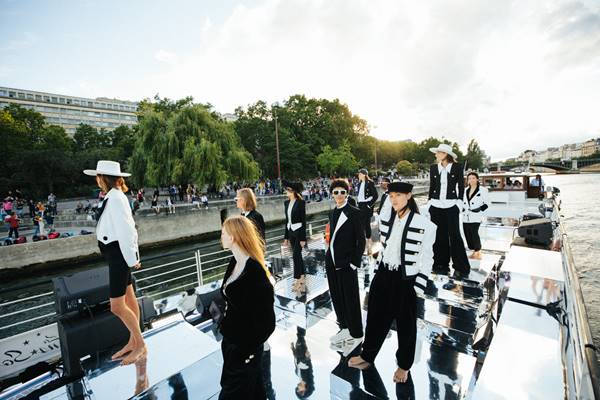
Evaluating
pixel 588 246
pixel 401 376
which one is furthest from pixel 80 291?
pixel 588 246

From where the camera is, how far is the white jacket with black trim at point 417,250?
8.26ft

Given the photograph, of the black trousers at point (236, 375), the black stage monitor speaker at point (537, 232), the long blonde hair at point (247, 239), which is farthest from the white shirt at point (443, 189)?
the black trousers at point (236, 375)

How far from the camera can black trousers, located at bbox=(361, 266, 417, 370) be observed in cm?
254

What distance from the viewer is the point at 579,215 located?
2562 cm

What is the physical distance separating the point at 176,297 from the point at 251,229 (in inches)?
160

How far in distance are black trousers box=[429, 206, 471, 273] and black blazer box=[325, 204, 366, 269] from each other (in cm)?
194

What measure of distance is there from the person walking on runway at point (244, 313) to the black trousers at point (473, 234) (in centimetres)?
513

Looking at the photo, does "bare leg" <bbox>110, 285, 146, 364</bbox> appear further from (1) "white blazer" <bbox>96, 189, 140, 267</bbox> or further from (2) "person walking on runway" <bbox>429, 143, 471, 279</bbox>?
(2) "person walking on runway" <bbox>429, 143, 471, 279</bbox>

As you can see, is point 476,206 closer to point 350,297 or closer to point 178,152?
point 350,297

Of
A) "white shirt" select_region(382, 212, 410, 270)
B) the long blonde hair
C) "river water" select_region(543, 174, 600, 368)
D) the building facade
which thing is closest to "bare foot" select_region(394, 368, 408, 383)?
"white shirt" select_region(382, 212, 410, 270)

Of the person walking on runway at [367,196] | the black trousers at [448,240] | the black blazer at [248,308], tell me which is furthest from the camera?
the person walking on runway at [367,196]

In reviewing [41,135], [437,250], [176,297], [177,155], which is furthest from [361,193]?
[41,135]

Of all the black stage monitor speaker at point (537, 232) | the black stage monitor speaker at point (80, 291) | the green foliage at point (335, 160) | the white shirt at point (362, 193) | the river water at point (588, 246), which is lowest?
the river water at point (588, 246)

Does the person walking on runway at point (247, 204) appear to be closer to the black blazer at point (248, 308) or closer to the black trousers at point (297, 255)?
the black trousers at point (297, 255)
